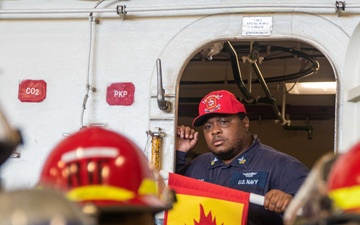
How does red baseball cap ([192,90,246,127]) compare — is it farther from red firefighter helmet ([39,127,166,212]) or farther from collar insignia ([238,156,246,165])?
red firefighter helmet ([39,127,166,212])

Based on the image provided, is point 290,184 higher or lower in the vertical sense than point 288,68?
lower

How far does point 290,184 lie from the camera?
15.7 feet

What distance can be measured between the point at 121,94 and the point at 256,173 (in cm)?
115

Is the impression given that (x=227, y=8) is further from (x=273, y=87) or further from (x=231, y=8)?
(x=273, y=87)

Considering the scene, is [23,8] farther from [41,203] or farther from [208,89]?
[41,203]

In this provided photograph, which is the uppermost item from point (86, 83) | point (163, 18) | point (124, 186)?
point (163, 18)

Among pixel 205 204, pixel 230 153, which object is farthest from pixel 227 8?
pixel 205 204

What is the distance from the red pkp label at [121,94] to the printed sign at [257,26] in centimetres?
89

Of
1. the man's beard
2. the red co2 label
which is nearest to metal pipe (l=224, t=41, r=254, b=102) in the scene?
the man's beard

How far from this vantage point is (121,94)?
17.8 ft

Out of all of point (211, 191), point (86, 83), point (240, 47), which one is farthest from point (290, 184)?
point (240, 47)

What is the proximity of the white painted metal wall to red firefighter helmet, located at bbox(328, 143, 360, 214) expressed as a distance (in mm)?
3260

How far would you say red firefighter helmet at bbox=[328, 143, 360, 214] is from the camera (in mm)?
1875

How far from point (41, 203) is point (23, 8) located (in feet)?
14.1
